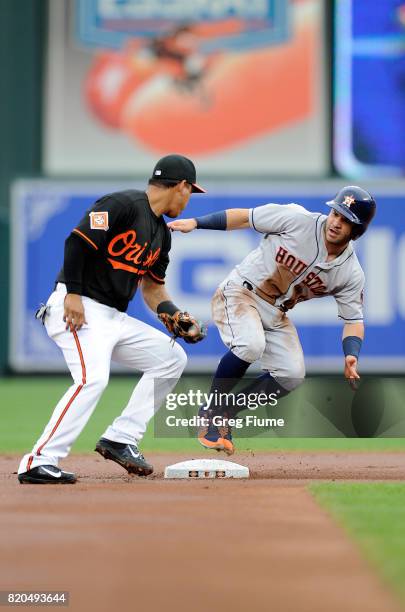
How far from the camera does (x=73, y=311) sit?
7121 mm

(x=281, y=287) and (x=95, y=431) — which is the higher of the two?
(x=281, y=287)

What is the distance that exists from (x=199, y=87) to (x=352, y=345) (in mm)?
11394

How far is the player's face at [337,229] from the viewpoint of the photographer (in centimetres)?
761

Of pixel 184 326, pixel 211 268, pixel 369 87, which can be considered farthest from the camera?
pixel 369 87

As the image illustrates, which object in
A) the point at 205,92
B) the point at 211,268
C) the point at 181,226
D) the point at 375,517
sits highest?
the point at 205,92

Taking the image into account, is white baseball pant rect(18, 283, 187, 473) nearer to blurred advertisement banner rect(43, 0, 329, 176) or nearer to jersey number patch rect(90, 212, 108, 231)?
jersey number patch rect(90, 212, 108, 231)

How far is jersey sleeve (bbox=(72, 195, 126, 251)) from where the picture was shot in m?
7.06

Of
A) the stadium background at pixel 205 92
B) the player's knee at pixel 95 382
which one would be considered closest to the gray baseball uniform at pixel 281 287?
the player's knee at pixel 95 382

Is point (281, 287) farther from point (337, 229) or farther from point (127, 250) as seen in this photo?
point (127, 250)

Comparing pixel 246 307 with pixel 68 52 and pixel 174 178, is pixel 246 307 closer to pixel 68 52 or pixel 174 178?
pixel 174 178

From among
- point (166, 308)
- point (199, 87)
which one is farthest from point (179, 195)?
point (199, 87)

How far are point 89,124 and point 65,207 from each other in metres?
2.35

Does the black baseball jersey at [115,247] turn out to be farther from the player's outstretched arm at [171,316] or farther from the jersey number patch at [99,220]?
the player's outstretched arm at [171,316]

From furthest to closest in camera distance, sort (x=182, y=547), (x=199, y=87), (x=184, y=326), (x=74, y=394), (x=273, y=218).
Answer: (x=199, y=87) < (x=273, y=218) < (x=184, y=326) < (x=74, y=394) < (x=182, y=547)
